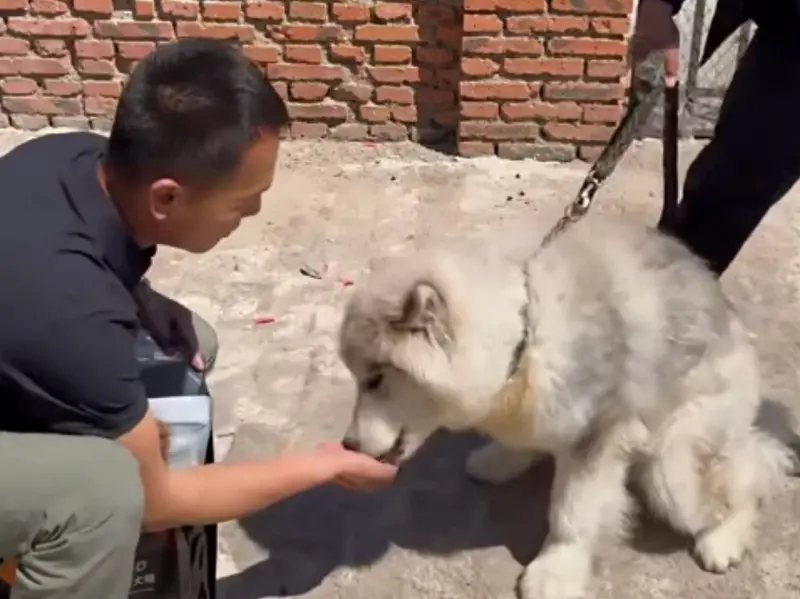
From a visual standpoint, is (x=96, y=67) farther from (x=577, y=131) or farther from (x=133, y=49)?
(x=577, y=131)

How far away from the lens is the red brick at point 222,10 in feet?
14.7

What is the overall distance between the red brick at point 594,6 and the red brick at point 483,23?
0.69 ft

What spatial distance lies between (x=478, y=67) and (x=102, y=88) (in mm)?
1555

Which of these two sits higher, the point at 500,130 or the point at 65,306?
the point at 65,306

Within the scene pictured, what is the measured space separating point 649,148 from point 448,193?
0.88 metres

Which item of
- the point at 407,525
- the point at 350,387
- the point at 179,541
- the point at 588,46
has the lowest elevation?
the point at 407,525

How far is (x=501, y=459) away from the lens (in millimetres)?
3004

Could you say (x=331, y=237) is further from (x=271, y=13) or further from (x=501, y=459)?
(x=501, y=459)

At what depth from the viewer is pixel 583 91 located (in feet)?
14.4

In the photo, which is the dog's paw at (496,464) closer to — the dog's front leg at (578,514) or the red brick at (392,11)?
the dog's front leg at (578,514)

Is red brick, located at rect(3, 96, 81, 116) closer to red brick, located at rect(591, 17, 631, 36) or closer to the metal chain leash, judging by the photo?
red brick, located at rect(591, 17, 631, 36)

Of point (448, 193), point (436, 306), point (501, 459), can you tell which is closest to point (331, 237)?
point (448, 193)

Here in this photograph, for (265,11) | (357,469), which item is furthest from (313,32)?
(357,469)

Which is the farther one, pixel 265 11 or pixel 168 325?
pixel 265 11
